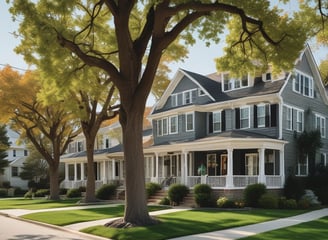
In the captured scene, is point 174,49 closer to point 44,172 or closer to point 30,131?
point 30,131

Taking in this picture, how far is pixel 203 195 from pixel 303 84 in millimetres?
12131

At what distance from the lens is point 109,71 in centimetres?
1762

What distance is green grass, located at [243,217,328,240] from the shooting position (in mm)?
14049

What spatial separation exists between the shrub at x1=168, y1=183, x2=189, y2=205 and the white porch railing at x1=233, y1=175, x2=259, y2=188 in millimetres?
3298

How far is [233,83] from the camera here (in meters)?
32.5

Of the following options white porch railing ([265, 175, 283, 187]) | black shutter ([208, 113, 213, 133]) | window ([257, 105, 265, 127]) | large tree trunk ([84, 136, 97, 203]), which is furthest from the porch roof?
large tree trunk ([84, 136, 97, 203])

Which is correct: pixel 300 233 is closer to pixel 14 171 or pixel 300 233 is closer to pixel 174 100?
pixel 174 100

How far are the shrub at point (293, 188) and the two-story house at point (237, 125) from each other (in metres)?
0.46

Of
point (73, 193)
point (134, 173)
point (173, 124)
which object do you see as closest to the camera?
point (134, 173)

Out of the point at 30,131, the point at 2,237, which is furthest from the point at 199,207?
the point at 30,131

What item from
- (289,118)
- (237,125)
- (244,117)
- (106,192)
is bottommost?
(106,192)

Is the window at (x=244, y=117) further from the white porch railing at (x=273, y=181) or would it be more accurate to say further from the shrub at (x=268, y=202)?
the shrub at (x=268, y=202)

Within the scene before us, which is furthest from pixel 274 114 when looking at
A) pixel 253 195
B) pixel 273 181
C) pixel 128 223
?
pixel 128 223

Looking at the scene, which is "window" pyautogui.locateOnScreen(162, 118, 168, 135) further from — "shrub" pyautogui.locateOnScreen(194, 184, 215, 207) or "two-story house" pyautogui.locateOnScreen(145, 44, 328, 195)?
"shrub" pyautogui.locateOnScreen(194, 184, 215, 207)
